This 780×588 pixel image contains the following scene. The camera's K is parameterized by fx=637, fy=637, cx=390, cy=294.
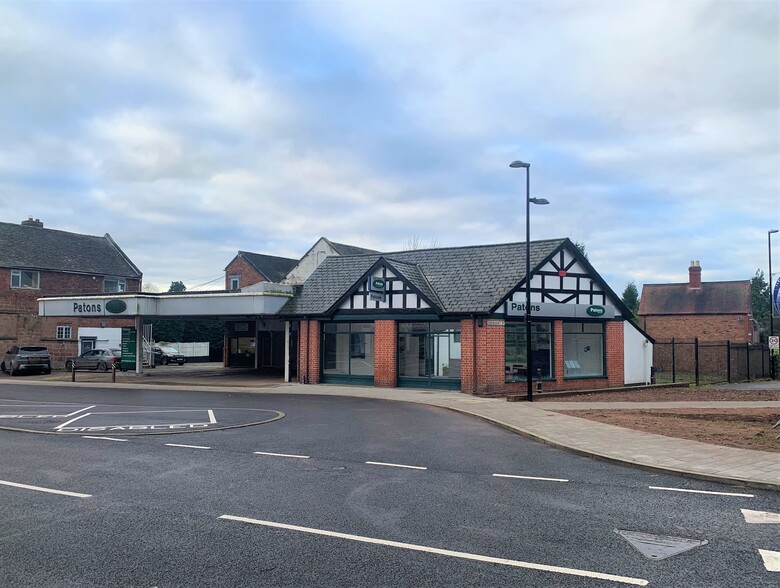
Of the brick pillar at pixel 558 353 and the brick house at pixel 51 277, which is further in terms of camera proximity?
the brick house at pixel 51 277

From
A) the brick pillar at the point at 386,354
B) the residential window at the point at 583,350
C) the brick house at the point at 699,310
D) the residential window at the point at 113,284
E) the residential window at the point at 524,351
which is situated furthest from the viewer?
the residential window at the point at 113,284

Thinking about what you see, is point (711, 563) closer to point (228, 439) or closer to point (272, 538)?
point (272, 538)

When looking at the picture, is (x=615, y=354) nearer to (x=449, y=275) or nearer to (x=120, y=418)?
(x=449, y=275)

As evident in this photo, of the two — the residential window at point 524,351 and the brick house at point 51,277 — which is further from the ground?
the brick house at point 51,277

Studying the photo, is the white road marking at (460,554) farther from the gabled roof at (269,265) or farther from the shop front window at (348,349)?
the gabled roof at (269,265)

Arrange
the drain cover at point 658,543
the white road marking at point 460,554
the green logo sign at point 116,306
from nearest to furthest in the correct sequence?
the white road marking at point 460,554 → the drain cover at point 658,543 → the green logo sign at point 116,306

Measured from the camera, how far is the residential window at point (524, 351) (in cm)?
2489

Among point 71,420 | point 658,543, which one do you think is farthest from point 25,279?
point 658,543

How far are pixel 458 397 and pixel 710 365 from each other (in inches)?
1228

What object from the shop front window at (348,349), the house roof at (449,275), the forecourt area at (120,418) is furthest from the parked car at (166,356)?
the forecourt area at (120,418)

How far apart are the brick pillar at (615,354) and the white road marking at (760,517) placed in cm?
2064

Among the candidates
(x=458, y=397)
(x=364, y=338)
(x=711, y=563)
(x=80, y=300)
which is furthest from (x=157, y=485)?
(x=80, y=300)

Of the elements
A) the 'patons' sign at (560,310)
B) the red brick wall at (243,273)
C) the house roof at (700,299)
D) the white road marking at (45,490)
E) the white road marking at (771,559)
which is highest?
the red brick wall at (243,273)

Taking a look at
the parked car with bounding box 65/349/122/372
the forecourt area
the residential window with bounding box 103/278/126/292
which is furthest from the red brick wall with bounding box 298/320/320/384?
the residential window with bounding box 103/278/126/292
